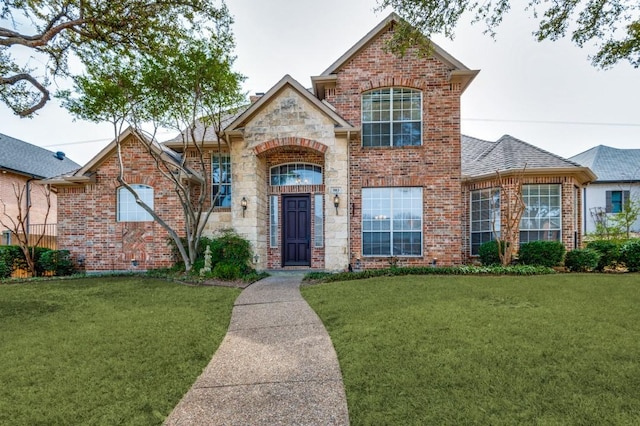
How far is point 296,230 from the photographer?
1220cm

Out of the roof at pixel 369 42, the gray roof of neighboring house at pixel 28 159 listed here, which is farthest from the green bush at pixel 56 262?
the roof at pixel 369 42

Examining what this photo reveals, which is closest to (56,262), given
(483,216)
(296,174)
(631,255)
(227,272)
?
(227,272)

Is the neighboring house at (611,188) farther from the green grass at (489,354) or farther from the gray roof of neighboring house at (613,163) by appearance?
the green grass at (489,354)

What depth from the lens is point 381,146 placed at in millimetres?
11555

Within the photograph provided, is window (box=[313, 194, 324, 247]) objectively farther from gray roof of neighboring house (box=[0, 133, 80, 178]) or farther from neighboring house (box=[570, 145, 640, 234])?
neighboring house (box=[570, 145, 640, 234])

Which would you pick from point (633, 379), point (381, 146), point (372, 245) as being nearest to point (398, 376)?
point (633, 379)

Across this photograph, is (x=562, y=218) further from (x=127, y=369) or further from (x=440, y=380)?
(x=127, y=369)

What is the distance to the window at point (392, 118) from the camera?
11516 mm

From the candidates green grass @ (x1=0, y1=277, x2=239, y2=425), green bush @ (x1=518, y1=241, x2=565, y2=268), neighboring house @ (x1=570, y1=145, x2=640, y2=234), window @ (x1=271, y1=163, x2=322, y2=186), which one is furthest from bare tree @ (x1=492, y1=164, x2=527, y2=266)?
neighboring house @ (x1=570, y1=145, x2=640, y2=234)

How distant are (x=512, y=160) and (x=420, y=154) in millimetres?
3167

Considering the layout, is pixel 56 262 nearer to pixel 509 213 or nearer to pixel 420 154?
pixel 420 154

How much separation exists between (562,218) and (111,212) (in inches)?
600

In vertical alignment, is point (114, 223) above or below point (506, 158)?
below

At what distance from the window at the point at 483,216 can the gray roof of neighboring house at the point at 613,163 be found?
716 inches
